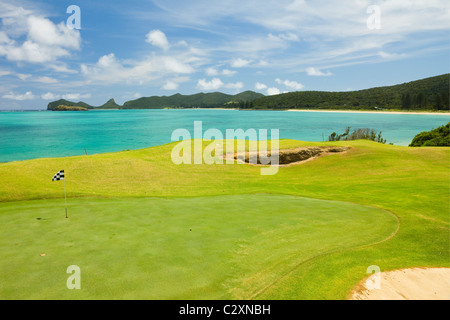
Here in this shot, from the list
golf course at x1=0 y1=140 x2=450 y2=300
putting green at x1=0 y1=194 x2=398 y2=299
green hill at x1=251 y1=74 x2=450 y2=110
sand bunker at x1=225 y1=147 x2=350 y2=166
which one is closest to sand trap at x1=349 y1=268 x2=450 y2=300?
golf course at x1=0 y1=140 x2=450 y2=300

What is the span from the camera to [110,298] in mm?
6332

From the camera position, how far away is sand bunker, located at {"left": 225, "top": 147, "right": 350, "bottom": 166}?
2839cm

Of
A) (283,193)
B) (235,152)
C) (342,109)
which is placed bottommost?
(283,193)

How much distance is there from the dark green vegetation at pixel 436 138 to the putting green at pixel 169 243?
39952 mm

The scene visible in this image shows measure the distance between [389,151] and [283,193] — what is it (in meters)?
15.3

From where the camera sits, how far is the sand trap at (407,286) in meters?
6.93

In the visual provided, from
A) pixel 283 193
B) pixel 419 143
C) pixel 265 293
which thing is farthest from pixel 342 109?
pixel 265 293

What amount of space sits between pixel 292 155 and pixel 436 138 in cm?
3223

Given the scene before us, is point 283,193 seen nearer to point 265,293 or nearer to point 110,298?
point 265,293

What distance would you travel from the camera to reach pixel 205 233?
10.1 m

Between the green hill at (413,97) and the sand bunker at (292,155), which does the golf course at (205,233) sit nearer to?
the sand bunker at (292,155)

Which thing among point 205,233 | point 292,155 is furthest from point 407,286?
point 292,155

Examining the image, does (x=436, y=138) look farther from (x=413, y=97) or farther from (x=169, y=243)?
(x=413, y=97)

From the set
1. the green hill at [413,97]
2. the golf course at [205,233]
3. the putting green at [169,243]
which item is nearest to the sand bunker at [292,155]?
the golf course at [205,233]
